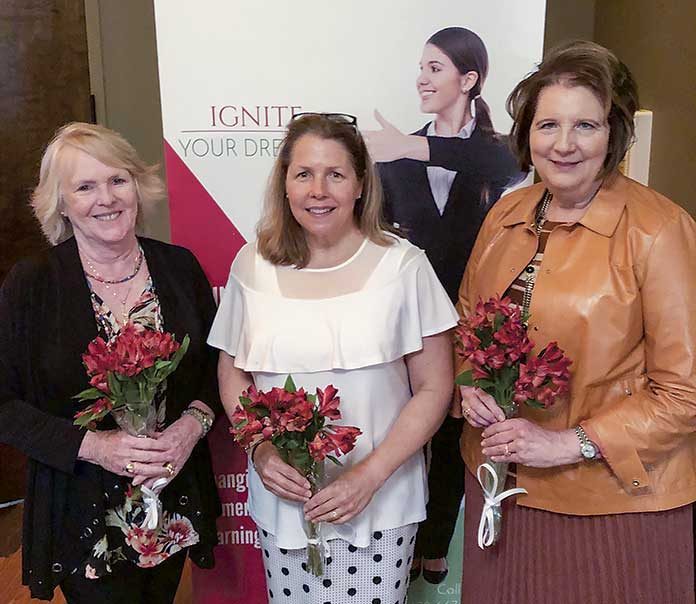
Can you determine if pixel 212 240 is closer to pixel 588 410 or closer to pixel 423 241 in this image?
pixel 423 241

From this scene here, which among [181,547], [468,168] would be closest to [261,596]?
[181,547]

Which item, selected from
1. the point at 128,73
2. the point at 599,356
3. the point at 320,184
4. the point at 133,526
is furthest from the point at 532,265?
the point at 128,73

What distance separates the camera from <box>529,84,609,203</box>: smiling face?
1497mm

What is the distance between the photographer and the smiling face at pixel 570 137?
1.50m

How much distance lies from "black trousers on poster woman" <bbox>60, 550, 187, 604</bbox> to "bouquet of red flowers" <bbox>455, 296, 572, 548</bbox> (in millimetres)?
997

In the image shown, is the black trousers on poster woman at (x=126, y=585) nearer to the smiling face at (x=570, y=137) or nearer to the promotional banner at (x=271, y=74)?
the promotional banner at (x=271, y=74)

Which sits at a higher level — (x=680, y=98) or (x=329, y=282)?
(x=680, y=98)

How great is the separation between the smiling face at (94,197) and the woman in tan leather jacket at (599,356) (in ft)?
3.11

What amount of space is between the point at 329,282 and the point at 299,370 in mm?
224

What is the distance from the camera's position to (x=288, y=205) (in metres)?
1.81

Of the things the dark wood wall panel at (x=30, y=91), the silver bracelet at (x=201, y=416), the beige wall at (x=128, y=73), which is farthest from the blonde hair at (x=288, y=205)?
the dark wood wall panel at (x=30, y=91)

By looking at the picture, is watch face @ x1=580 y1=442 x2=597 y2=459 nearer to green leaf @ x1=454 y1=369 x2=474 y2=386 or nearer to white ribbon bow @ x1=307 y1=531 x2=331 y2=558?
green leaf @ x1=454 y1=369 x2=474 y2=386

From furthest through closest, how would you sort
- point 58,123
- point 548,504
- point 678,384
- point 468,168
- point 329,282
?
point 58,123
point 468,168
point 329,282
point 548,504
point 678,384

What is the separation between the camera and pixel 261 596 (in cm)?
242
